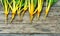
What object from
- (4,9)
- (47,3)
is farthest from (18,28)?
(47,3)

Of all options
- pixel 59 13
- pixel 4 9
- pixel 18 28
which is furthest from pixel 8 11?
pixel 59 13

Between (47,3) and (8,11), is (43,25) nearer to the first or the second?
(47,3)

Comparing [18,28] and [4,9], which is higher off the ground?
[4,9]

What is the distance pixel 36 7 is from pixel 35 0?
0.06 meters

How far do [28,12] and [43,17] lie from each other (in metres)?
0.11

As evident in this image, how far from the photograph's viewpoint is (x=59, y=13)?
102 cm

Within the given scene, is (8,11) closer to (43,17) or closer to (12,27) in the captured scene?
(12,27)

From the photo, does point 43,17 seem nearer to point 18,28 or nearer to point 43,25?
point 43,25

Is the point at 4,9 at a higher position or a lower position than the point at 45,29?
higher

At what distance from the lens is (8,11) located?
1001 millimetres

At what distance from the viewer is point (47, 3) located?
997 millimetres

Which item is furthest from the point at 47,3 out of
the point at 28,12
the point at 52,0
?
the point at 28,12

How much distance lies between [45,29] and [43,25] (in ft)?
0.10

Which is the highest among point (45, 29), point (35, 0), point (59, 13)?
point (35, 0)
